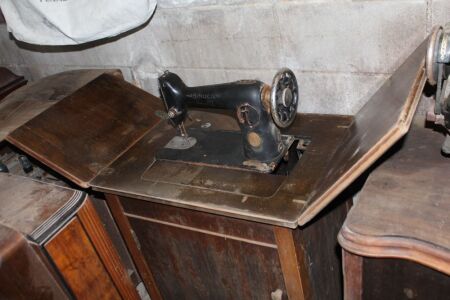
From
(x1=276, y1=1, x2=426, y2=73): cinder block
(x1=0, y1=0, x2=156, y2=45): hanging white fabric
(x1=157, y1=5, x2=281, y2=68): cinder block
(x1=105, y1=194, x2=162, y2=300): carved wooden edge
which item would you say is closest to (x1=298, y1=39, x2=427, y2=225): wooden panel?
(x1=276, y1=1, x2=426, y2=73): cinder block

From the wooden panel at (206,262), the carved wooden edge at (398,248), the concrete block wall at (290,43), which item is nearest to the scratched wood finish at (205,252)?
the wooden panel at (206,262)

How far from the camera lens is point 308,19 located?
5.01ft

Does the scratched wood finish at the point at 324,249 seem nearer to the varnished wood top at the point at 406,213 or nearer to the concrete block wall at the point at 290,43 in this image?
the varnished wood top at the point at 406,213

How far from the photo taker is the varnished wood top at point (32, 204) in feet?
3.59

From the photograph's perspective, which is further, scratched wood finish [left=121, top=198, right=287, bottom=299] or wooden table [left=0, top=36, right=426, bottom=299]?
scratched wood finish [left=121, top=198, right=287, bottom=299]

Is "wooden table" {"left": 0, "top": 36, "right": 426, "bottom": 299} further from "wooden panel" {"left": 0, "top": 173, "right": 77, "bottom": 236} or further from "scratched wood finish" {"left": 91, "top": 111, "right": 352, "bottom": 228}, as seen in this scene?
"wooden panel" {"left": 0, "top": 173, "right": 77, "bottom": 236}

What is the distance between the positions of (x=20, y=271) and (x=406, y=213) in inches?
37.8

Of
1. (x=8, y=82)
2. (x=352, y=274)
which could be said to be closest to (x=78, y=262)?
(x=352, y=274)

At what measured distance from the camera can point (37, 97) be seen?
6.26ft

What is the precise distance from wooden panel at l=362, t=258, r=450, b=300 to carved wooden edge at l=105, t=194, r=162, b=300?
0.93m

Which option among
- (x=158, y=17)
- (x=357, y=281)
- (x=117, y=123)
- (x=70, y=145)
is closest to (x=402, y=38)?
(x=357, y=281)

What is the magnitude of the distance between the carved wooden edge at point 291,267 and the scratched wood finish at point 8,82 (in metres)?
1.85

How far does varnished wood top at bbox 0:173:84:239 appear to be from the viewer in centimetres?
109

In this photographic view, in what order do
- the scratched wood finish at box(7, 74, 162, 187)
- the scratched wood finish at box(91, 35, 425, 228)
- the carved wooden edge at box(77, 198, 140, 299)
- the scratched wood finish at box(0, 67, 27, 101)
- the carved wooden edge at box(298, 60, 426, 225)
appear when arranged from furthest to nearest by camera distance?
1. the scratched wood finish at box(0, 67, 27, 101)
2. the scratched wood finish at box(7, 74, 162, 187)
3. the carved wooden edge at box(77, 198, 140, 299)
4. the scratched wood finish at box(91, 35, 425, 228)
5. the carved wooden edge at box(298, 60, 426, 225)
